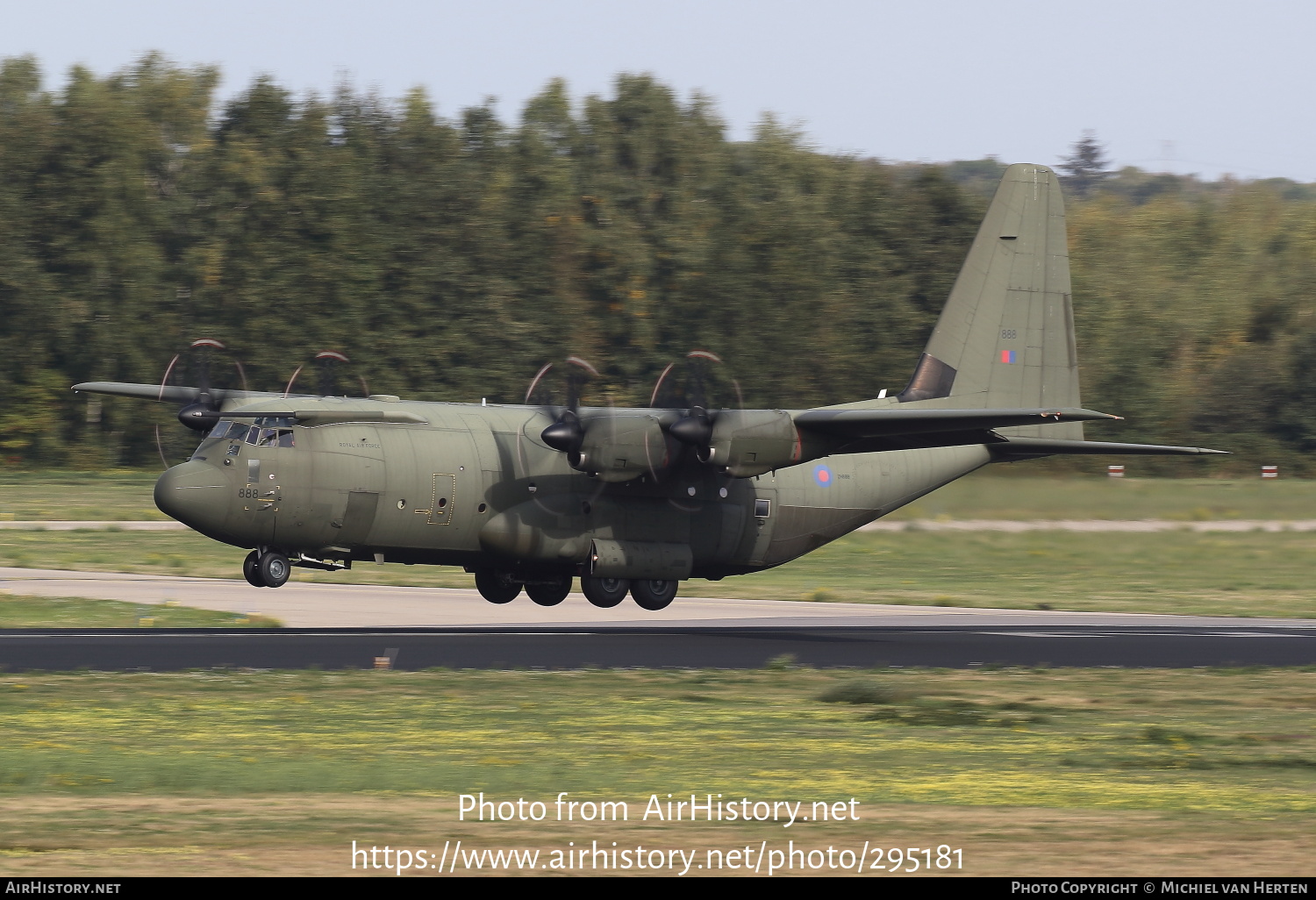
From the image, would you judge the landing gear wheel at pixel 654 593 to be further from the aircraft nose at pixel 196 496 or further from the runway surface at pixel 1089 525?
the aircraft nose at pixel 196 496

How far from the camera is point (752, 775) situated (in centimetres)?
1434

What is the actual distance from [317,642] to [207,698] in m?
5.67

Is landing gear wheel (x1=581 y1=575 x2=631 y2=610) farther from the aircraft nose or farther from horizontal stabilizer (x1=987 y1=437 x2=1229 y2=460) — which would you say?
horizontal stabilizer (x1=987 y1=437 x2=1229 y2=460)

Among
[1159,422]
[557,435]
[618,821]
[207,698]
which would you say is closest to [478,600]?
[557,435]

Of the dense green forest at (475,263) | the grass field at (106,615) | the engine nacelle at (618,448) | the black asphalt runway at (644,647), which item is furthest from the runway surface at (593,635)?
the dense green forest at (475,263)

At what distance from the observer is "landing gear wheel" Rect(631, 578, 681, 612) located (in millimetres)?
30562

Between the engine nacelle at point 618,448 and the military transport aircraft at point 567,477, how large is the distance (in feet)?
0.11

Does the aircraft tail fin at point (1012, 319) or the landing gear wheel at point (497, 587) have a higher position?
the aircraft tail fin at point (1012, 319)

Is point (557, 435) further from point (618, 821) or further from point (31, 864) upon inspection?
point (31, 864)

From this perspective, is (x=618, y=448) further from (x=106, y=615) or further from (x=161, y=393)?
(x=106, y=615)

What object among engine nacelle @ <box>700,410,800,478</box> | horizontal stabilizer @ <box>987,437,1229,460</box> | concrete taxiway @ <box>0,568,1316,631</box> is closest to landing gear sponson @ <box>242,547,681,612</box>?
concrete taxiway @ <box>0,568,1316,631</box>

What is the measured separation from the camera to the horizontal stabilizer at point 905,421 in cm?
2712

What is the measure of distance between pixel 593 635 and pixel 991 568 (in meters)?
17.1

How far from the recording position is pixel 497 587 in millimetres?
30641
